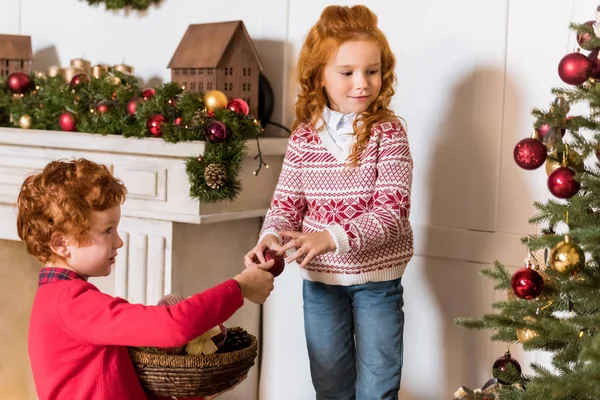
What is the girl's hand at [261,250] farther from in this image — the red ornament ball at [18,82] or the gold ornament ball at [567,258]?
the red ornament ball at [18,82]

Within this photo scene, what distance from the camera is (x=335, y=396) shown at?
230 cm

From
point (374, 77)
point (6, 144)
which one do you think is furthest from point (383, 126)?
point (6, 144)

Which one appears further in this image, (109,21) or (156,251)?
(109,21)

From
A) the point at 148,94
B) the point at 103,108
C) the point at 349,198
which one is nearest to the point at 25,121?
the point at 103,108

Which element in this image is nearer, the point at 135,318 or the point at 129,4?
the point at 135,318

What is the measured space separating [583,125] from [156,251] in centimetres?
132

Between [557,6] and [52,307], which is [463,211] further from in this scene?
[52,307]

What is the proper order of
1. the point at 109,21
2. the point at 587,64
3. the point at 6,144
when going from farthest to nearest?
the point at 109,21 < the point at 6,144 < the point at 587,64

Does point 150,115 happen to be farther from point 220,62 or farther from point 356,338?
point 356,338

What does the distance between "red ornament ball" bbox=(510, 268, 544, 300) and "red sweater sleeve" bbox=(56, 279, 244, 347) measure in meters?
0.57

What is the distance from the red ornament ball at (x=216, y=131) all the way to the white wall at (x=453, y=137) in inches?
15.8

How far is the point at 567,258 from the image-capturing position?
1625mm

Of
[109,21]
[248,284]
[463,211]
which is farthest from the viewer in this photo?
[109,21]

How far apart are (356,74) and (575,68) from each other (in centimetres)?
60
